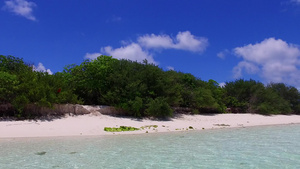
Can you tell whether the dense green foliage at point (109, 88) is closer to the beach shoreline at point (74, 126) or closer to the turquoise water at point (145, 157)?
the beach shoreline at point (74, 126)

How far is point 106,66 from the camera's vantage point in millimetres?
25969

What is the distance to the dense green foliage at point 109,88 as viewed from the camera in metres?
19.3

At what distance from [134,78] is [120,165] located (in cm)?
1727

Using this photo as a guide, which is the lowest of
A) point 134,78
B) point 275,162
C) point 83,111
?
point 275,162

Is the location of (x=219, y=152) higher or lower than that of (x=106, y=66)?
lower

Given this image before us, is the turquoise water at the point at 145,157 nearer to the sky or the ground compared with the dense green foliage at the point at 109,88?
nearer to the ground

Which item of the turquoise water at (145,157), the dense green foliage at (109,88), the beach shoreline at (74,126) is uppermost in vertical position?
the dense green foliage at (109,88)

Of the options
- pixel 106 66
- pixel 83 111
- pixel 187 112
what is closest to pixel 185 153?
pixel 83 111

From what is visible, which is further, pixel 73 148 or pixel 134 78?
pixel 134 78

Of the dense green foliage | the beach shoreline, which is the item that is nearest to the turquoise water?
the beach shoreline

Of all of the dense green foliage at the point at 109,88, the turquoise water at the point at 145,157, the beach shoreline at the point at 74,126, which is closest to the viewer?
the turquoise water at the point at 145,157

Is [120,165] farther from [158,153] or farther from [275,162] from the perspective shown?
[275,162]

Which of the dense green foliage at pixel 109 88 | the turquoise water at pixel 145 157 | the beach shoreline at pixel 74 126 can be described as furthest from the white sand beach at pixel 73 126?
the turquoise water at pixel 145 157

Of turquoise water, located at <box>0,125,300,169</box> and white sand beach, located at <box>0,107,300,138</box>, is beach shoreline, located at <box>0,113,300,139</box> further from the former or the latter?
turquoise water, located at <box>0,125,300,169</box>
